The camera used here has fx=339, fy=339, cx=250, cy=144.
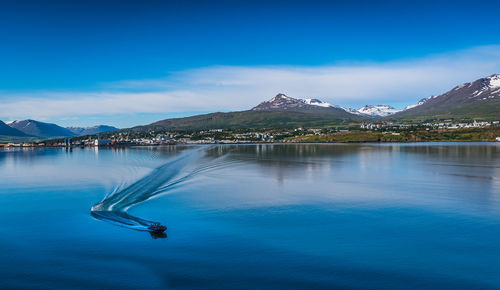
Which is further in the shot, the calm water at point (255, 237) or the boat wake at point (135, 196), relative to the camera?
the boat wake at point (135, 196)

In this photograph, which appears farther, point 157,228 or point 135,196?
point 135,196

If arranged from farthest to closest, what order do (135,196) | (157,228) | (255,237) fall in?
(135,196) < (157,228) < (255,237)

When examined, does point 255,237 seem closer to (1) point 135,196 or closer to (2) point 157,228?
(2) point 157,228

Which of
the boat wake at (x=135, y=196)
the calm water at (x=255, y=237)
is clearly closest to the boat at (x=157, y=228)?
the boat wake at (x=135, y=196)

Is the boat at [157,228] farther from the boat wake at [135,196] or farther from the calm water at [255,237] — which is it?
the calm water at [255,237]

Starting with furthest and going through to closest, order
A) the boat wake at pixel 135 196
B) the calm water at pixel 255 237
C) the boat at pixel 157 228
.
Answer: the boat wake at pixel 135 196, the boat at pixel 157 228, the calm water at pixel 255 237

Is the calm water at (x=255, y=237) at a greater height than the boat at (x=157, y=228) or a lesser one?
lesser

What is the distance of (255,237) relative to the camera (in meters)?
15.3

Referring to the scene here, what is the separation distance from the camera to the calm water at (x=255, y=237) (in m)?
11.5

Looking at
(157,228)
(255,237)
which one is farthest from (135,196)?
(255,237)

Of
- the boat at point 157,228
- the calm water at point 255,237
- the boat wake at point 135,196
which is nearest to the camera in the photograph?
the calm water at point 255,237

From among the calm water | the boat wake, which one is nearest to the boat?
the boat wake

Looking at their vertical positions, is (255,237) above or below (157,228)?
below

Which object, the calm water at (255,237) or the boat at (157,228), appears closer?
the calm water at (255,237)
